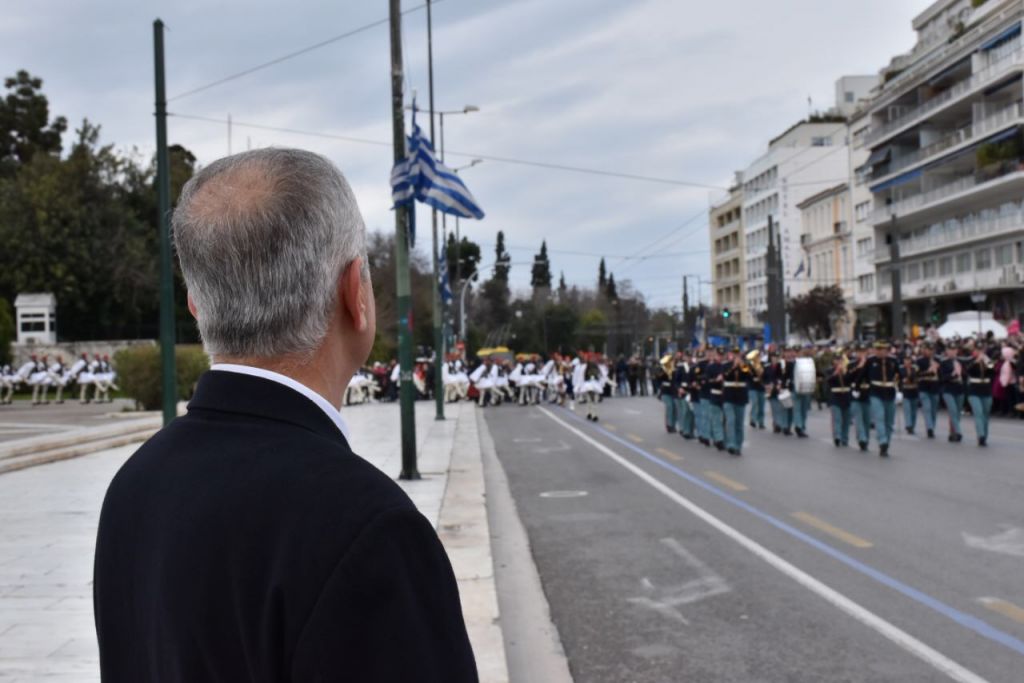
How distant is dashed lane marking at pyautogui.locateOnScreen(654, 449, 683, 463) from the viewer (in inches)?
694

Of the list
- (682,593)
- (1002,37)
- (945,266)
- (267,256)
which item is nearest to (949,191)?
(945,266)

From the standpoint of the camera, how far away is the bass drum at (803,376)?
22.1 meters

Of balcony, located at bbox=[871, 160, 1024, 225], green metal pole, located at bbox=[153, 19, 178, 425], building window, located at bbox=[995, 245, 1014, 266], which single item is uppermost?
balcony, located at bbox=[871, 160, 1024, 225]

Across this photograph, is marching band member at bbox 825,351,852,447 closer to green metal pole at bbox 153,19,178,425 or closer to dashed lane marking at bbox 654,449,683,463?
dashed lane marking at bbox 654,449,683,463

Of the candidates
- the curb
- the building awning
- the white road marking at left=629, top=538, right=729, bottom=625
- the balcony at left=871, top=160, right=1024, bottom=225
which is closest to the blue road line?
the white road marking at left=629, top=538, right=729, bottom=625

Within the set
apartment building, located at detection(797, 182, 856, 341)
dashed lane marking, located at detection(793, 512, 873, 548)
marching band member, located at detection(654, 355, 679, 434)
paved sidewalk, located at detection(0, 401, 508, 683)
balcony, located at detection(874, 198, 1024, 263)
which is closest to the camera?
paved sidewalk, located at detection(0, 401, 508, 683)

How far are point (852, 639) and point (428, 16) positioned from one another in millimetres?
31656

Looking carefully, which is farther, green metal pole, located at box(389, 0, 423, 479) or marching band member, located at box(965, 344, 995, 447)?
marching band member, located at box(965, 344, 995, 447)

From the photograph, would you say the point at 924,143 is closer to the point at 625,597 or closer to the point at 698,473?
the point at 698,473

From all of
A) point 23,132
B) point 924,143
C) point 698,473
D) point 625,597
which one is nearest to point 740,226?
point 924,143

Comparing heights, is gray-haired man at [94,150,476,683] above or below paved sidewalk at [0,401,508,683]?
above

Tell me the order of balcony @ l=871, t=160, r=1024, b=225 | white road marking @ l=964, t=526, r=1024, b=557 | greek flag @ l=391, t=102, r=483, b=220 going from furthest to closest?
balcony @ l=871, t=160, r=1024, b=225 < greek flag @ l=391, t=102, r=483, b=220 < white road marking @ l=964, t=526, r=1024, b=557

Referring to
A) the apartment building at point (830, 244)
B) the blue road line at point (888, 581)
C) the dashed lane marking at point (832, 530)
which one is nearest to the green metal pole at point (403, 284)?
the blue road line at point (888, 581)

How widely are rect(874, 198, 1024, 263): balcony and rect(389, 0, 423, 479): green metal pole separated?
43960 mm
